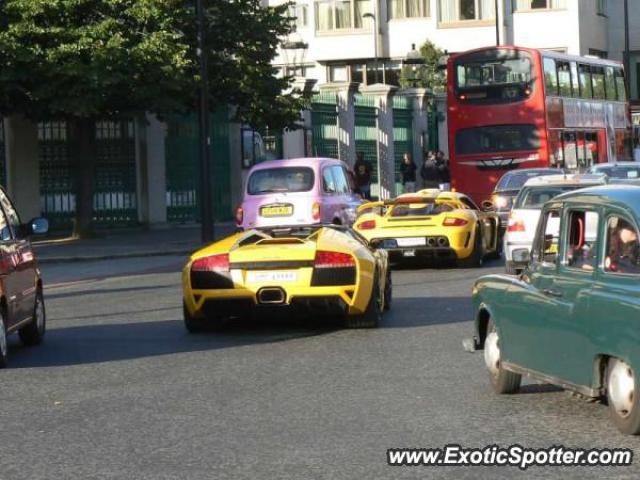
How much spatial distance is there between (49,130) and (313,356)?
25.7 metres

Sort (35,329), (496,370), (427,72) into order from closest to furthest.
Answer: (496,370)
(35,329)
(427,72)

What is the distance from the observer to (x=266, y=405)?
408 inches

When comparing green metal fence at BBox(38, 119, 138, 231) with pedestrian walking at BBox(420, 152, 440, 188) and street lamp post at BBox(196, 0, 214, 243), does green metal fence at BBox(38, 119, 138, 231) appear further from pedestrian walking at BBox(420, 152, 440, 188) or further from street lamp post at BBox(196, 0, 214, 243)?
pedestrian walking at BBox(420, 152, 440, 188)

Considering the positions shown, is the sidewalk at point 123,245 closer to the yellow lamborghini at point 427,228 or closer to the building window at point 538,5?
the yellow lamborghini at point 427,228

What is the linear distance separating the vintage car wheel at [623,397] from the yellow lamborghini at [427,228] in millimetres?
13801

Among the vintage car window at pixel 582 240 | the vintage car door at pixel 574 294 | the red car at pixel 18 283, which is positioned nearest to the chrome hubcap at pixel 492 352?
the vintage car door at pixel 574 294

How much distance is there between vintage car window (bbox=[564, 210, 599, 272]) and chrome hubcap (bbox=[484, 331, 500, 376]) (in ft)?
3.65

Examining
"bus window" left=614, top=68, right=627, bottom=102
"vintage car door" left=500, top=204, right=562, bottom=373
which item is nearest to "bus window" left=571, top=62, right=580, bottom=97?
"bus window" left=614, top=68, right=627, bottom=102

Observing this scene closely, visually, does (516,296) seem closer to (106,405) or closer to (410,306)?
(106,405)

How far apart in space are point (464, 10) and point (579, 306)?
66.1 m

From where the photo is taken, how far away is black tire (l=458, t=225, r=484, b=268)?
23.6m

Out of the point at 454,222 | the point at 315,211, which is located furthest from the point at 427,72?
the point at 454,222

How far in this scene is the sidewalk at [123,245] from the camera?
1193 inches

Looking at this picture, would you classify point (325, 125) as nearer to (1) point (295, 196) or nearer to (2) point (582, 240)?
(1) point (295, 196)
